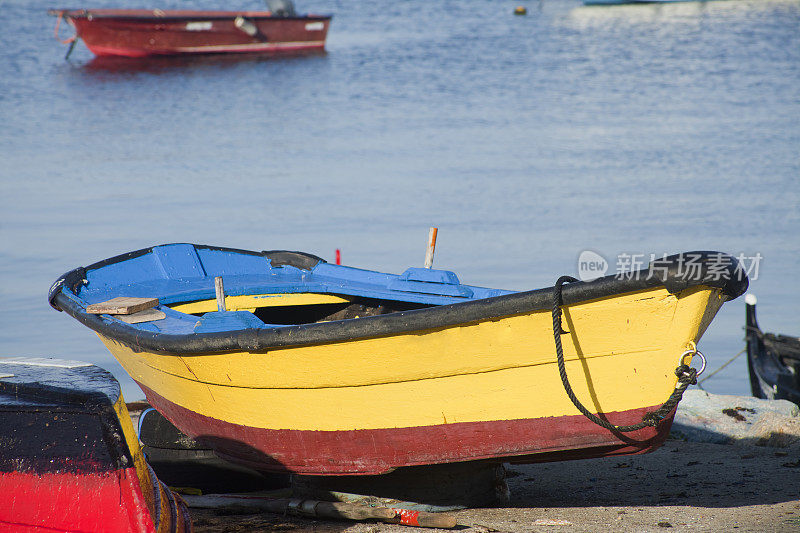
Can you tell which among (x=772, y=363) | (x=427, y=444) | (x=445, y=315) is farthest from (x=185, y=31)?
(x=445, y=315)

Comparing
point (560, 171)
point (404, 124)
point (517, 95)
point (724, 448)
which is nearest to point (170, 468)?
point (724, 448)

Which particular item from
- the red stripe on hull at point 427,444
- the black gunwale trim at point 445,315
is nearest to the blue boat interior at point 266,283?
the black gunwale trim at point 445,315

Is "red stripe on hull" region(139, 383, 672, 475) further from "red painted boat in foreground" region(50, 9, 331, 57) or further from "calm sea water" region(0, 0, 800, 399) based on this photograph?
"red painted boat in foreground" region(50, 9, 331, 57)

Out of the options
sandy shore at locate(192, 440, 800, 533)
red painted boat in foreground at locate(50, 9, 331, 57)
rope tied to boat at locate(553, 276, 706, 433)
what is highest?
red painted boat in foreground at locate(50, 9, 331, 57)

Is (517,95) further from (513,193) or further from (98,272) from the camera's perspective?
(98,272)

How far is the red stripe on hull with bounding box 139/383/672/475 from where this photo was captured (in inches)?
169

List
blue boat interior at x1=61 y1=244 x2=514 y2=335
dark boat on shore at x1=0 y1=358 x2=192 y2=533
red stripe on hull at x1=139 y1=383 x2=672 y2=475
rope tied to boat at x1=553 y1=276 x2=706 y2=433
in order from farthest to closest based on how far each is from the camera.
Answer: blue boat interior at x1=61 y1=244 x2=514 y2=335
red stripe on hull at x1=139 y1=383 x2=672 y2=475
rope tied to boat at x1=553 y1=276 x2=706 y2=433
dark boat on shore at x1=0 y1=358 x2=192 y2=533

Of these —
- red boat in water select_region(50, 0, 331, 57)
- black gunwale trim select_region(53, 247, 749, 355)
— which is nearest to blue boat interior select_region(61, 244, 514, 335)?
black gunwale trim select_region(53, 247, 749, 355)

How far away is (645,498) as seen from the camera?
5.11 meters

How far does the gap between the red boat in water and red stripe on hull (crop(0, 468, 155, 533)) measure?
2699 cm

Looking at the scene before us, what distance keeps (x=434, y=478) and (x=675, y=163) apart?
10.5 metres

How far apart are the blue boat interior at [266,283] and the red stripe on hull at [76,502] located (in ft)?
5.08

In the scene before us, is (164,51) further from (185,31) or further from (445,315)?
(445,315)

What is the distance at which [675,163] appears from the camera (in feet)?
46.8
